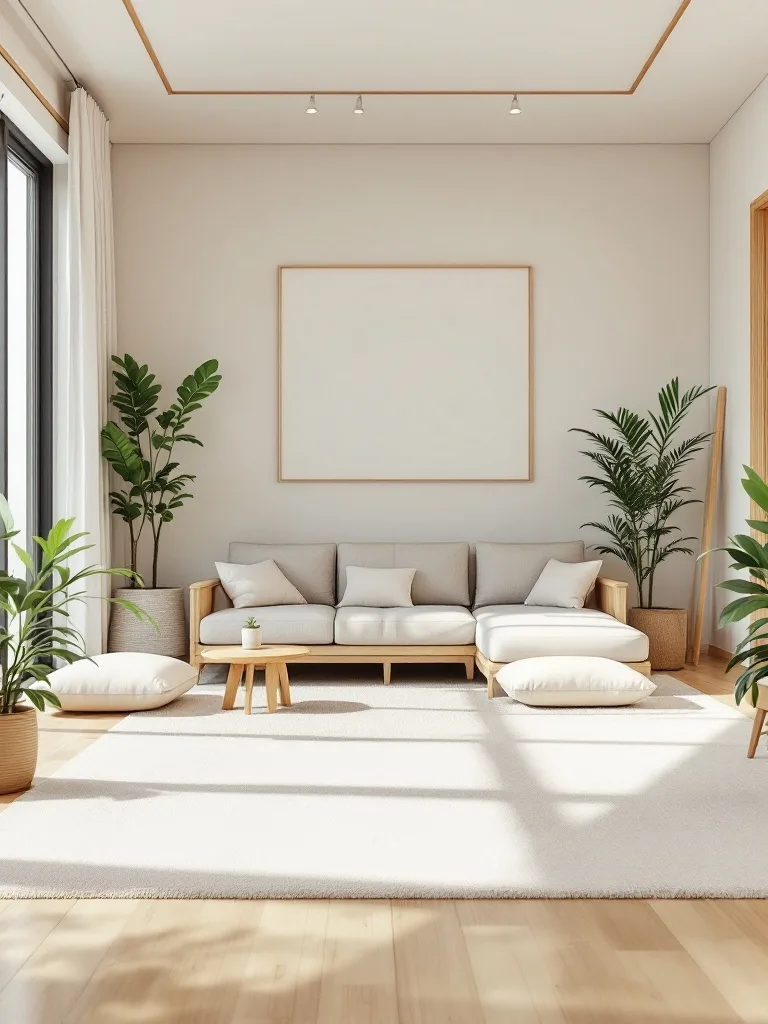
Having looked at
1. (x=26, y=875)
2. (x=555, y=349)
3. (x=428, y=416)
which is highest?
(x=555, y=349)

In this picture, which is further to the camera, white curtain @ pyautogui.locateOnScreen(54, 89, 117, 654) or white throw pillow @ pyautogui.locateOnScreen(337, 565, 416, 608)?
white throw pillow @ pyautogui.locateOnScreen(337, 565, 416, 608)

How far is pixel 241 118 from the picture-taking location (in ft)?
20.9

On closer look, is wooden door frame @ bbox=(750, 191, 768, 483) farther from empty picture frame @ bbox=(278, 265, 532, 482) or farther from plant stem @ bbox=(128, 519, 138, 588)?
plant stem @ bbox=(128, 519, 138, 588)

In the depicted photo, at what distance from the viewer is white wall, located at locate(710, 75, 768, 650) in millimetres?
6008

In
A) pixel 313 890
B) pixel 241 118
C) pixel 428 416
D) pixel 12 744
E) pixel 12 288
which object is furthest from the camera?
pixel 428 416

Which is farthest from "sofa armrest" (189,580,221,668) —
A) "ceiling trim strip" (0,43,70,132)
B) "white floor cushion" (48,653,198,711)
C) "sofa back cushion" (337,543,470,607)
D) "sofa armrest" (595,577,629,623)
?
"ceiling trim strip" (0,43,70,132)

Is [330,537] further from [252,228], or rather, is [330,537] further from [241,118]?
[241,118]

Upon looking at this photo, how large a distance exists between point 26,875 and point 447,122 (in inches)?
212

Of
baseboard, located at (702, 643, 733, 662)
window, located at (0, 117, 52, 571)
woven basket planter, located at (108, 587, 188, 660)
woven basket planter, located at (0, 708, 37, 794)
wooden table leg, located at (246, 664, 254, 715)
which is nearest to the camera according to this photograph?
woven basket planter, located at (0, 708, 37, 794)

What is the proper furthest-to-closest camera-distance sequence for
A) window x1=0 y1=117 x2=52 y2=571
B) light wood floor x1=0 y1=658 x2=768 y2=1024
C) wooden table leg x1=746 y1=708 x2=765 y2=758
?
window x1=0 y1=117 x2=52 y2=571 < wooden table leg x1=746 y1=708 x2=765 y2=758 < light wood floor x1=0 y1=658 x2=768 y2=1024

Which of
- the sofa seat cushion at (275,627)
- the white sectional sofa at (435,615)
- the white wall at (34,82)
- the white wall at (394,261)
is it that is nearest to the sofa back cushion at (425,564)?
the white sectional sofa at (435,615)

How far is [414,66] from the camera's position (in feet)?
18.4

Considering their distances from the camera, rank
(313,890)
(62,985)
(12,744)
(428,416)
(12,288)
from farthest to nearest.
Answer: (428,416) → (12,288) → (12,744) → (313,890) → (62,985)

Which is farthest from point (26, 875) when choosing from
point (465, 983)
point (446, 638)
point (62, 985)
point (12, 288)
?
point (12, 288)
